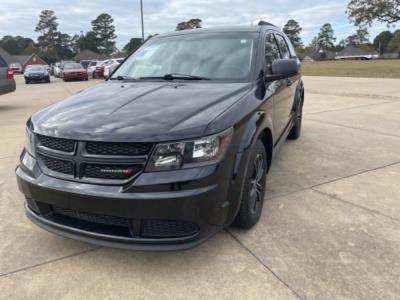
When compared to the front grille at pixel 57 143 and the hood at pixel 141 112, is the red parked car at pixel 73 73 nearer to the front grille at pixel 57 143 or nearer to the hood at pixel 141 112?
the hood at pixel 141 112

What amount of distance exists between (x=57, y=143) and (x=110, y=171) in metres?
0.50

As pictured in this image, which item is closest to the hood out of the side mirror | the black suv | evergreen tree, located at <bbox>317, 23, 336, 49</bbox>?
the black suv

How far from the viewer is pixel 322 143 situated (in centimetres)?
601

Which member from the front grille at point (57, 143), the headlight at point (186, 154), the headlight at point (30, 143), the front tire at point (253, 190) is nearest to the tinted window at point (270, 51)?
the front tire at point (253, 190)

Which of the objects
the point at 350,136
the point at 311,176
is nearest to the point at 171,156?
the point at 311,176

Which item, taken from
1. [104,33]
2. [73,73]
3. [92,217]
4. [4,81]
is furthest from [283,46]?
[104,33]

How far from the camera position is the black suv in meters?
2.26

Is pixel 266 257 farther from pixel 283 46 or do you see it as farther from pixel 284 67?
pixel 283 46

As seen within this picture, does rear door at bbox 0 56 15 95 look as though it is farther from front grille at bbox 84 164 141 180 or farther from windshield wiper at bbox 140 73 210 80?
front grille at bbox 84 164 141 180

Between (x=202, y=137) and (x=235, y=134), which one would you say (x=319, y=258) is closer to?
(x=235, y=134)

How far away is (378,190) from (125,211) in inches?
115

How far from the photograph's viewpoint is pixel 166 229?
7.70 ft

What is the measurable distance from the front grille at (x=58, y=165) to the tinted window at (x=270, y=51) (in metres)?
2.12

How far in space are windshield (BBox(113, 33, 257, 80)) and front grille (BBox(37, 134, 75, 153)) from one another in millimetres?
1383
